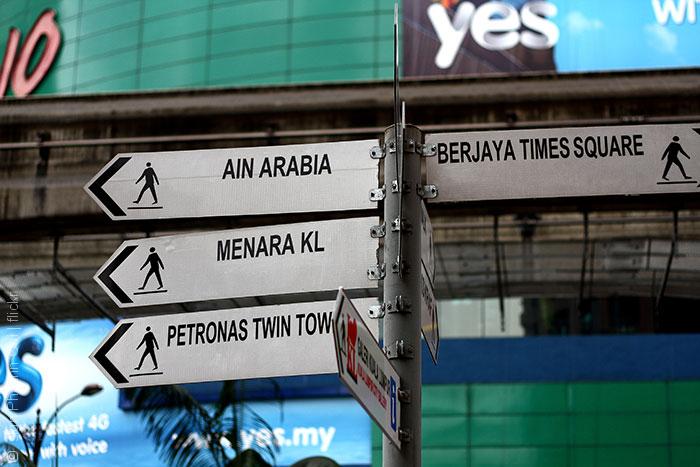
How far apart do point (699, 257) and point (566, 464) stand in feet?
13.9

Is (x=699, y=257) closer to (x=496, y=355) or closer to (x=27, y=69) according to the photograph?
→ (x=496, y=355)

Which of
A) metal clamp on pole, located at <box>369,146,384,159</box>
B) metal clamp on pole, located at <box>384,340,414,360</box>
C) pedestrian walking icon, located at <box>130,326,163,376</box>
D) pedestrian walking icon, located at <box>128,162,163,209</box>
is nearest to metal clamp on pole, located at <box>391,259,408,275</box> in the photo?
metal clamp on pole, located at <box>384,340,414,360</box>

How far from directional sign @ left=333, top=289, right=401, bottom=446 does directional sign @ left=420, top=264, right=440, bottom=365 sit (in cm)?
41

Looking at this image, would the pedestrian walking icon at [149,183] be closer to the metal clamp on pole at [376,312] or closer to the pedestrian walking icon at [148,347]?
the pedestrian walking icon at [148,347]

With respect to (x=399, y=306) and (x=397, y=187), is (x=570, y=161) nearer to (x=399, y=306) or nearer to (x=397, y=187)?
(x=397, y=187)

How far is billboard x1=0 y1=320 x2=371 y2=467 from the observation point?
67.6ft

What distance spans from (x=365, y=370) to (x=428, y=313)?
38.7 inches

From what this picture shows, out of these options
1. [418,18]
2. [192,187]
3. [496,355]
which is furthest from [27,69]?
[192,187]

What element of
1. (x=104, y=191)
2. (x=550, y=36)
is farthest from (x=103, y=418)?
(x=104, y=191)

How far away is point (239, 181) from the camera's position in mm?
5562

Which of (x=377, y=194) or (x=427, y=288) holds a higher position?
(x=377, y=194)

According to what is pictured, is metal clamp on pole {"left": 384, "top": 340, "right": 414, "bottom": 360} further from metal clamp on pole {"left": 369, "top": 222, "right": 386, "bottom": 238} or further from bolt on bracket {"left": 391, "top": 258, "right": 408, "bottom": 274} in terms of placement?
metal clamp on pole {"left": 369, "top": 222, "right": 386, "bottom": 238}

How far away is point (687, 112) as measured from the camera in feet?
38.5

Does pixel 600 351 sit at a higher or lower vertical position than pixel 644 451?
higher
